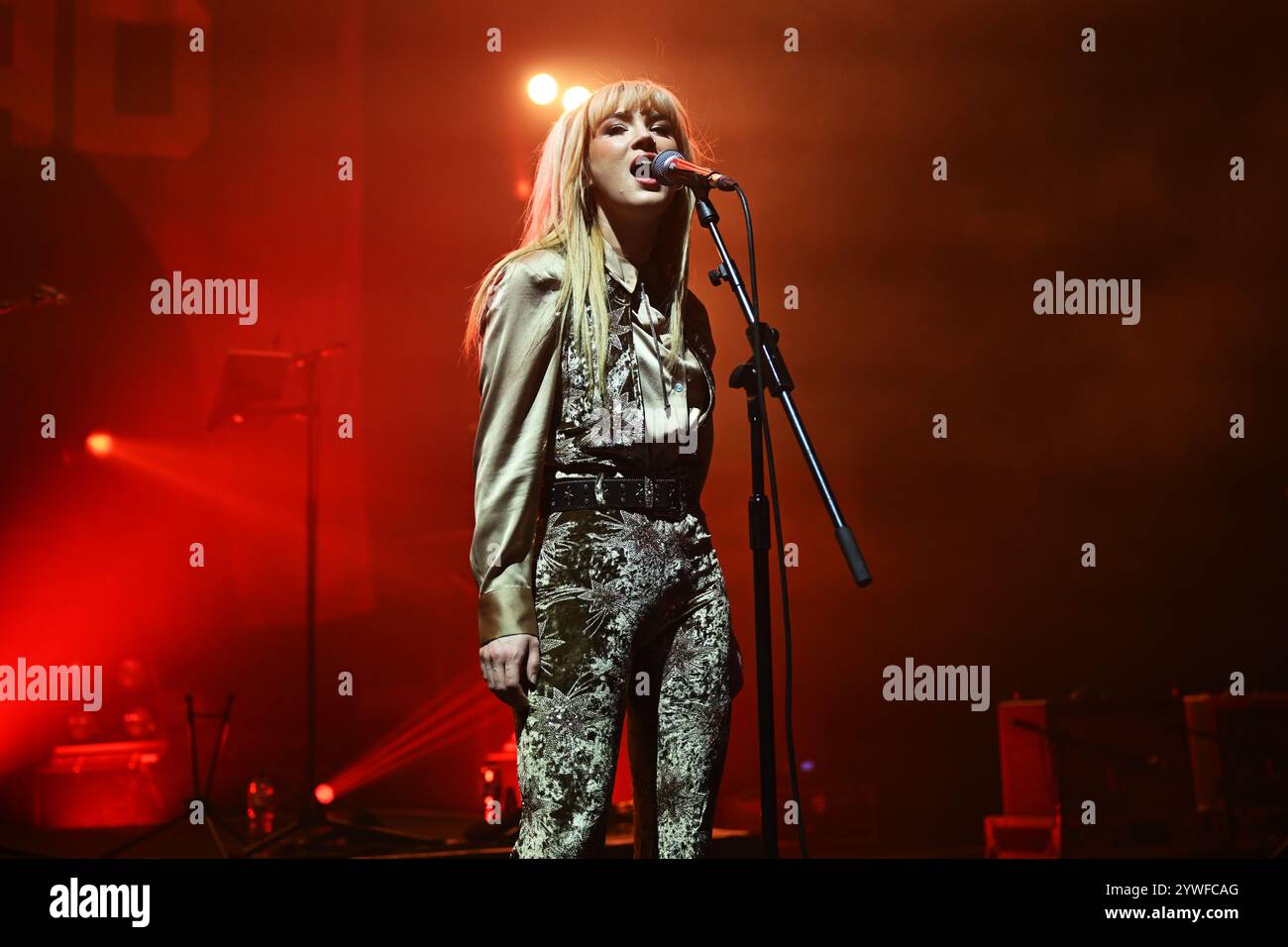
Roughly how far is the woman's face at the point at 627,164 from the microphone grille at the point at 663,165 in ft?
0.07

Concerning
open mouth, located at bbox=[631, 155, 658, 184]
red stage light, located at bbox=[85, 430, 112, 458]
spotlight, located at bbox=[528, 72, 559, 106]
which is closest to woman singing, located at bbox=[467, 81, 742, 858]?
open mouth, located at bbox=[631, 155, 658, 184]

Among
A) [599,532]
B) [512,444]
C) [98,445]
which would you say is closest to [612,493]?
[599,532]

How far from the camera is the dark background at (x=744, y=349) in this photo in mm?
3830

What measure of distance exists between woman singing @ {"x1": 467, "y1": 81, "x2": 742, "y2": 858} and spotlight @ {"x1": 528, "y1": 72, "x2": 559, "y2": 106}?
2192 millimetres

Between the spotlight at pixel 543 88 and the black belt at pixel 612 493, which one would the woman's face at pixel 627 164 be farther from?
the spotlight at pixel 543 88

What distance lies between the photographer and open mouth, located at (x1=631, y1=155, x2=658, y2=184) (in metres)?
1.79

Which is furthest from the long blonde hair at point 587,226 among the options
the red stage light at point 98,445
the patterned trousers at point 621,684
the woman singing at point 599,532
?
the red stage light at point 98,445

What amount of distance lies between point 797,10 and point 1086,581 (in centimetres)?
224

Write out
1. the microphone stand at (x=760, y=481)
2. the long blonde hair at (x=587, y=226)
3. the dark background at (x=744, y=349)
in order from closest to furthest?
1. the microphone stand at (x=760, y=481)
2. the long blonde hair at (x=587, y=226)
3. the dark background at (x=744, y=349)

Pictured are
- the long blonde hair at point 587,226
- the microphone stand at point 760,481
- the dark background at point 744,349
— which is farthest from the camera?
the dark background at point 744,349

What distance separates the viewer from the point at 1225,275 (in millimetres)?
A: 3957

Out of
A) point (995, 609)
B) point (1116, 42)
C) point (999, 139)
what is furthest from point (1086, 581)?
point (1116, 42)

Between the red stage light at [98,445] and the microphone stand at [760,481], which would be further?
the red stage light at [98,445]
